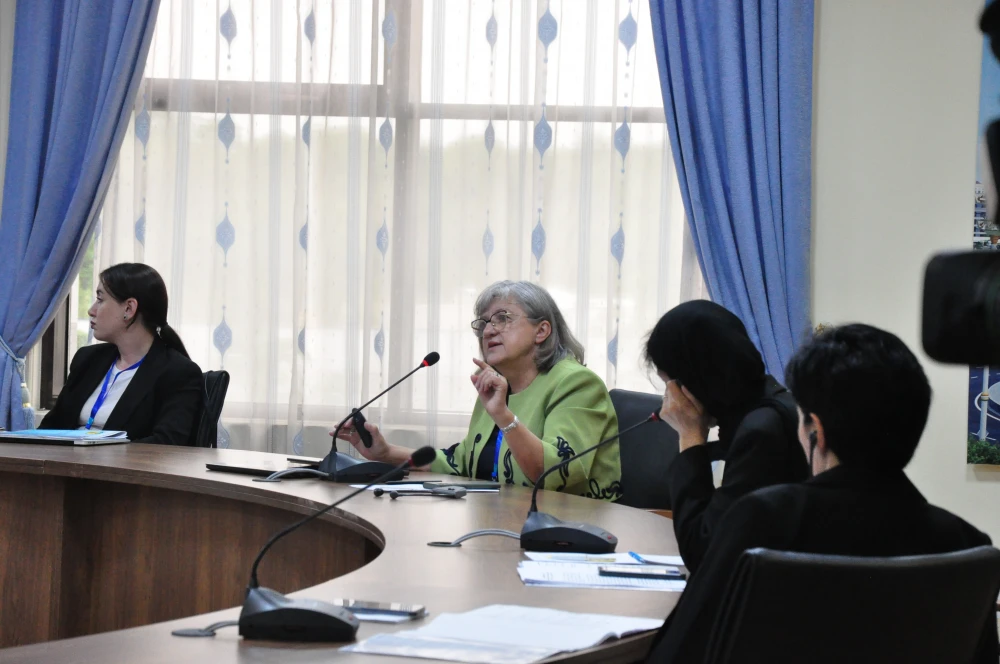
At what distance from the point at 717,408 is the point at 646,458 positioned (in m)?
0.94

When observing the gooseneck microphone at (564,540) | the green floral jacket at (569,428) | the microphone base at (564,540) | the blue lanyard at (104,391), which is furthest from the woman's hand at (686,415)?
the blue lanyard at (104,391)

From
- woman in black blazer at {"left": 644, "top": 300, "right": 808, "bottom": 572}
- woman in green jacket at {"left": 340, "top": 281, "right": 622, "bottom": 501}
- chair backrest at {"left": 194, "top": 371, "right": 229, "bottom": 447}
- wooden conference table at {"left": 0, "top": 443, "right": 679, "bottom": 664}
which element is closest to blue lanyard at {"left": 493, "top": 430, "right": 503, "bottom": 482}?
woman in green jacket at {"left": 340, "top": 281, "right": 622, "bottom": 501}

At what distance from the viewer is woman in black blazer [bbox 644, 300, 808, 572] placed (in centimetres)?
172

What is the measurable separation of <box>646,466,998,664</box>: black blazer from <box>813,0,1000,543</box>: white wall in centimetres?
264

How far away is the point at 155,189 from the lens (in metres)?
4.11

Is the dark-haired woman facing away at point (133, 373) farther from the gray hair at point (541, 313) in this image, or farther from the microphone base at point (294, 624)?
the microphone base at point (294, 624)

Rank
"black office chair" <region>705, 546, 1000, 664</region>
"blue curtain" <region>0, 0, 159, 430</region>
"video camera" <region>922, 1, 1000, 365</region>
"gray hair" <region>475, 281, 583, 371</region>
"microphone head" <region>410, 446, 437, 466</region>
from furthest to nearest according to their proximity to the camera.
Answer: "blue curtain" <region>0, 0, 159, 430</region>, "gray hair" <region>475, 281, 583, 371</region>, "microphone head" <region>410, 446, 437, 466</region>, "black office chair" <region>705, 546, 1000, 664</region>, "video camera" <region>922, 1, 1000, 365</region>

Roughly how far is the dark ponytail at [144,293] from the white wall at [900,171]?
2.37 meters

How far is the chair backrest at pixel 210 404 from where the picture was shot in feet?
11.1

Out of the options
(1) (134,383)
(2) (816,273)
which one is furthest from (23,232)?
(2) (816,273)

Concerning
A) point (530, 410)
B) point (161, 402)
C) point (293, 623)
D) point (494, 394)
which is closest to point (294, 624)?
point (293, 623)

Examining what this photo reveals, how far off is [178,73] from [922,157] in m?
2.91

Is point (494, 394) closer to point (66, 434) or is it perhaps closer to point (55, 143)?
point (66, 434)

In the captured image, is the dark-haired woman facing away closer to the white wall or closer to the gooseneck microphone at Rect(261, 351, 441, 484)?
the gooseneck microphone at Rect(261, 351, 441, 484)
